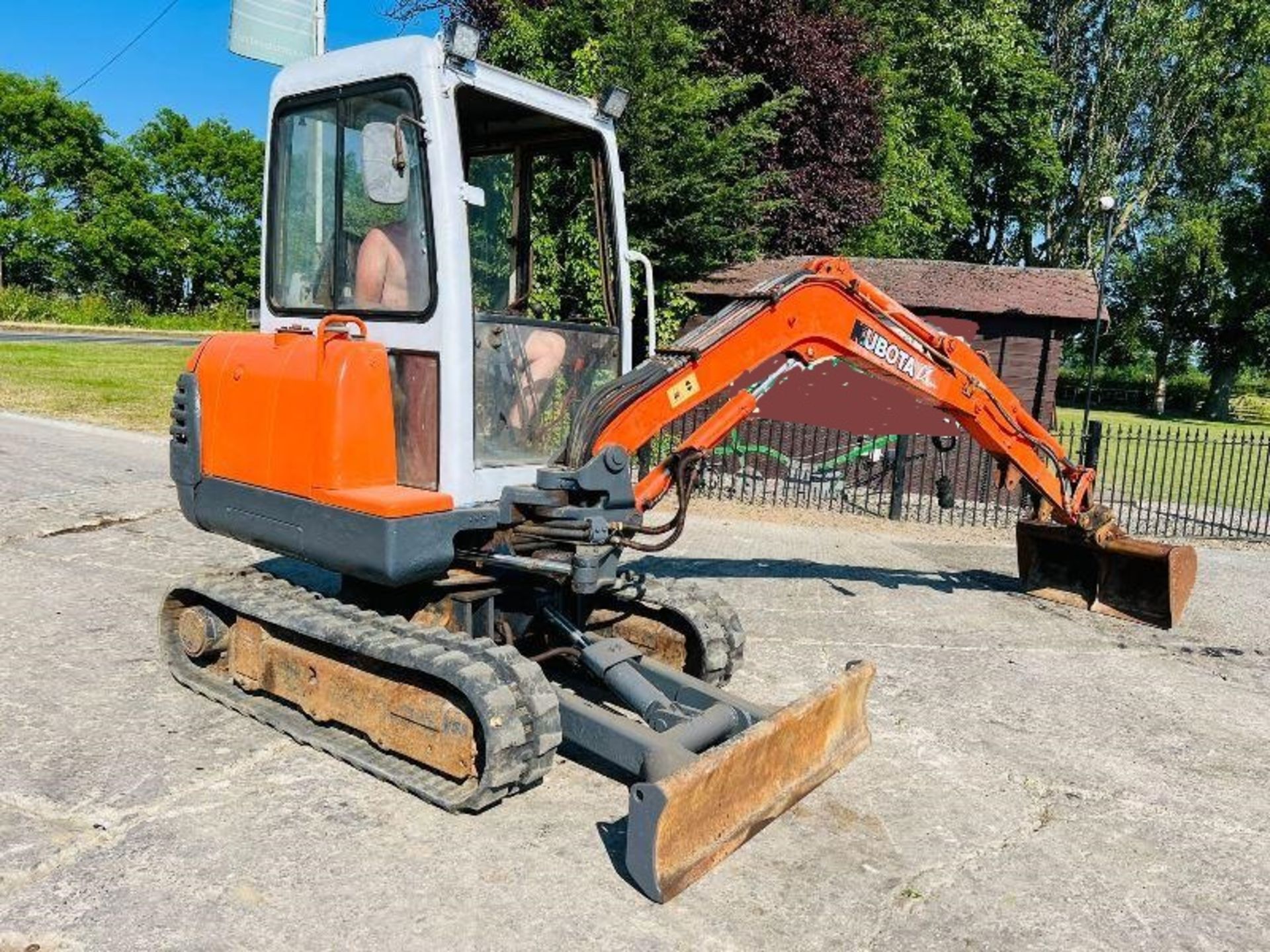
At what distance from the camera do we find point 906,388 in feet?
19.6

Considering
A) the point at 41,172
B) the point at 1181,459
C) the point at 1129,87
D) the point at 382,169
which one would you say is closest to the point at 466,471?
the point at 382,169

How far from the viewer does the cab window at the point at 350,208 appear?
4.04 meters

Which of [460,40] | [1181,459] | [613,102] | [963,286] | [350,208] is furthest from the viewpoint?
[1181,459]

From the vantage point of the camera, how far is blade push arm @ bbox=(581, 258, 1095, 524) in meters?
4.49

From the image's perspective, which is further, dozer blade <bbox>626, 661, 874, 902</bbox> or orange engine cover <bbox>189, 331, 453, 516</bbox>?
orange engine cover <bbox>189, 331, 453, 516</bbox>

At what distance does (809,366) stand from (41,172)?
2535 inches

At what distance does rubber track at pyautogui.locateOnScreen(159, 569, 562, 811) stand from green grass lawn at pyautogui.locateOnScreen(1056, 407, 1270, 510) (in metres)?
8.71

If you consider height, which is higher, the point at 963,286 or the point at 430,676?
the point at 963,286

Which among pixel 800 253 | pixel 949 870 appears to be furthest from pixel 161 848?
pixel 800 253

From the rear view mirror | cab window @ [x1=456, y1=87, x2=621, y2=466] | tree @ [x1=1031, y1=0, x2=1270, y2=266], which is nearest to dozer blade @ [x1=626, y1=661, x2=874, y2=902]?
cab window @ [x1=456, y1=87, x2=621, y2=466]

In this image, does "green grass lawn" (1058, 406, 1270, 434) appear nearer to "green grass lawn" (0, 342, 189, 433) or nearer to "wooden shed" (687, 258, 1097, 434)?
"wooden shed" (687, 258, 1097, 434)

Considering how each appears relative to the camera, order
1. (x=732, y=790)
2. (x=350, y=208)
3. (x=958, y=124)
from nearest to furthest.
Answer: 1. (x=732, y=790)
2. (x=350, y=208)
3. (x=958, y=124)

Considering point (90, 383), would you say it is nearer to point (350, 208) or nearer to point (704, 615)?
point (350, 208)

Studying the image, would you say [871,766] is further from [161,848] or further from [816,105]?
[816,105]
